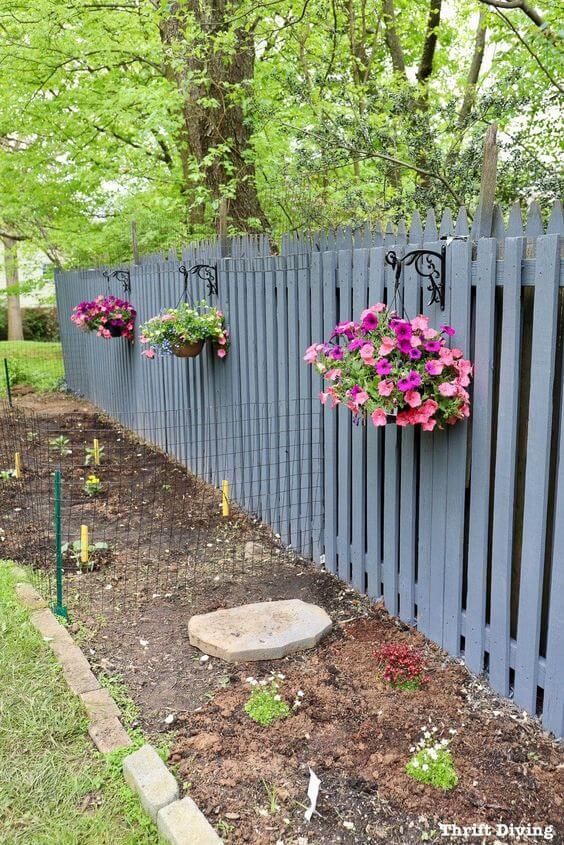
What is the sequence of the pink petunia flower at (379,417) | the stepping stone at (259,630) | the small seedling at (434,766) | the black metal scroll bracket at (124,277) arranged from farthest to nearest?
1. the black metal scroll bracket at (124,277)
2. the stepping stone at (259,630)
3. the pink petunia flower at (379,417)
4. the small seedling at (434,766)

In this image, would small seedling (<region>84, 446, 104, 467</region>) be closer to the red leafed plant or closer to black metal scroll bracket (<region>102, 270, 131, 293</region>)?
black metal scroll bracket (<region>102, 270, 131, 293</region>)

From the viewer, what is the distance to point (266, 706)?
260 cm

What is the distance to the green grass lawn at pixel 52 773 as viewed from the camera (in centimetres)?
208

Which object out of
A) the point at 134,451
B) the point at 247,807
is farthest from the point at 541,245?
the point at 134,451

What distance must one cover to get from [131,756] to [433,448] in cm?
173

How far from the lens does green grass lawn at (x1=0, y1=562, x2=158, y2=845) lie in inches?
81.8

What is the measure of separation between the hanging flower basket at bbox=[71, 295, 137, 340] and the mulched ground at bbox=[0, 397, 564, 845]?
407 centimetres

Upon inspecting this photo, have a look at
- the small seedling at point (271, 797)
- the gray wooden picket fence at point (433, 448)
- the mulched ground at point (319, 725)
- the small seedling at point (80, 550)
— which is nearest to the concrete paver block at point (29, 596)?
the mulched ground at point (319, 725)

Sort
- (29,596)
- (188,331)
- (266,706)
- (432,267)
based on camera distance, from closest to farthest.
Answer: (266,706)
(432,267)
(29,596)
(188,331)

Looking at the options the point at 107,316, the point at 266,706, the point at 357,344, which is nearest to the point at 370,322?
the point at 357,344

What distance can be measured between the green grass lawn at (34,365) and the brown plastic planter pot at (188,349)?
692 centimetres

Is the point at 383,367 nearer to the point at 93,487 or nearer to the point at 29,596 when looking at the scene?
the point at 29,596

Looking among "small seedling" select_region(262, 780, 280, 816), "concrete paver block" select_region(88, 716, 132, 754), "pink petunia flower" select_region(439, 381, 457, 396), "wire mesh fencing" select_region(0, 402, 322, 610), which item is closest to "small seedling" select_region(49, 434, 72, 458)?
"wire mesh fencing" select_region(0, 402, 322, 610)

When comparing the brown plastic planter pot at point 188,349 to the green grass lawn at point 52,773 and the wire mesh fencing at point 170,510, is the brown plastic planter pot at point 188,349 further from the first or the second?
the green grass lawn at point 52,773
